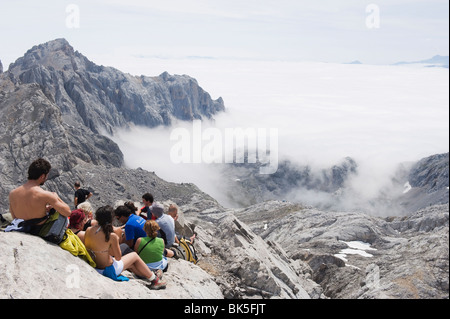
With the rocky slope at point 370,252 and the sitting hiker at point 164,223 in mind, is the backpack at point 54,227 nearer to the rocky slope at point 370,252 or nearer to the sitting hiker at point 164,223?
the sitting hiker at point 164,223

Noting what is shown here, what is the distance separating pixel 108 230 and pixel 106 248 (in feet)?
2.21

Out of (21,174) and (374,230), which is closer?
(374,230)

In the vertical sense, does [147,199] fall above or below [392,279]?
above

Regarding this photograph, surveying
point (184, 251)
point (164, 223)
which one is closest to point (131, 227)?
point (164, 223)

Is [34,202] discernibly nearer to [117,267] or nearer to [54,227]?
[54,227]

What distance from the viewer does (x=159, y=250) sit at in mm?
18188

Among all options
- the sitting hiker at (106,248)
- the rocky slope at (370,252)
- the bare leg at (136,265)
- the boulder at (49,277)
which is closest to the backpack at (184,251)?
the bare leg at (136,265)

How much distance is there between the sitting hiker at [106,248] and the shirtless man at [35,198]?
1.27 m

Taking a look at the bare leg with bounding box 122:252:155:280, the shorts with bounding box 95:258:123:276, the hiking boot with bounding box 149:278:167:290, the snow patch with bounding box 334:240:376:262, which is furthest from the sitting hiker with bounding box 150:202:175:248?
the snow patch with bounding box 334:240:376:262

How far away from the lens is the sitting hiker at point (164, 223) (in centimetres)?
1969
